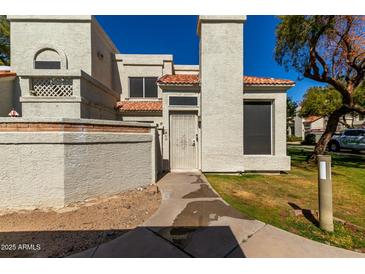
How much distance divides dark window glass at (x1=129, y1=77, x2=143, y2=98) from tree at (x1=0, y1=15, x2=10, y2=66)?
12.4 metres

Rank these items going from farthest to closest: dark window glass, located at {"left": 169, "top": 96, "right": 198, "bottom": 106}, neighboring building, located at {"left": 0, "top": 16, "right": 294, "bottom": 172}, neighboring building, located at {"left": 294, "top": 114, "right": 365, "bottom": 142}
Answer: neighboring building, located at {"left": 294, "top": 114, "right": 365, "bottom": 142} → dark window glass, located at {"left": 169, "top": 96, "right": 198, "bottom": 106} → neighboring building, located at {"left": 0, "top": 16, "right": 294, "bottom": 172}

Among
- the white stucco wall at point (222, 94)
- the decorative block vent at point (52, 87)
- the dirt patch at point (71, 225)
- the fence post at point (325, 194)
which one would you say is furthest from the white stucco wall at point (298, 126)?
the decorative block vent at point (52, 87)

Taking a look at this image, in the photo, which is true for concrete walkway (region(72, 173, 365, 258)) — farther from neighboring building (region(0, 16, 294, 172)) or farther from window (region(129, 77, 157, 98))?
window (region(129, 77, 157, 98))

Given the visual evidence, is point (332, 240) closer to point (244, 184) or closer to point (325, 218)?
point (325, 218)

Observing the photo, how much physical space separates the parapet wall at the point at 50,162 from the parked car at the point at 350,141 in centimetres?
2075

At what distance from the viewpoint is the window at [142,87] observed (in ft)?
40.1

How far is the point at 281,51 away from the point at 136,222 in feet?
35.6

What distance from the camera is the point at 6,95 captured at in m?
7.12

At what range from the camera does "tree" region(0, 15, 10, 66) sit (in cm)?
1444

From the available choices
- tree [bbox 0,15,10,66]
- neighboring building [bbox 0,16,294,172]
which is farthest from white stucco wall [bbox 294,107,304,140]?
Result: tree [bbox 0,15,10,66]

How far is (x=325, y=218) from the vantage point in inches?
136

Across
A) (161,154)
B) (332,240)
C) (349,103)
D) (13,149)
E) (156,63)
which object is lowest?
(332,240)

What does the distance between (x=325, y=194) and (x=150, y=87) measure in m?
11.2

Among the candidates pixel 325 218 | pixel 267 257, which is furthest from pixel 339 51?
pixel 267 257
